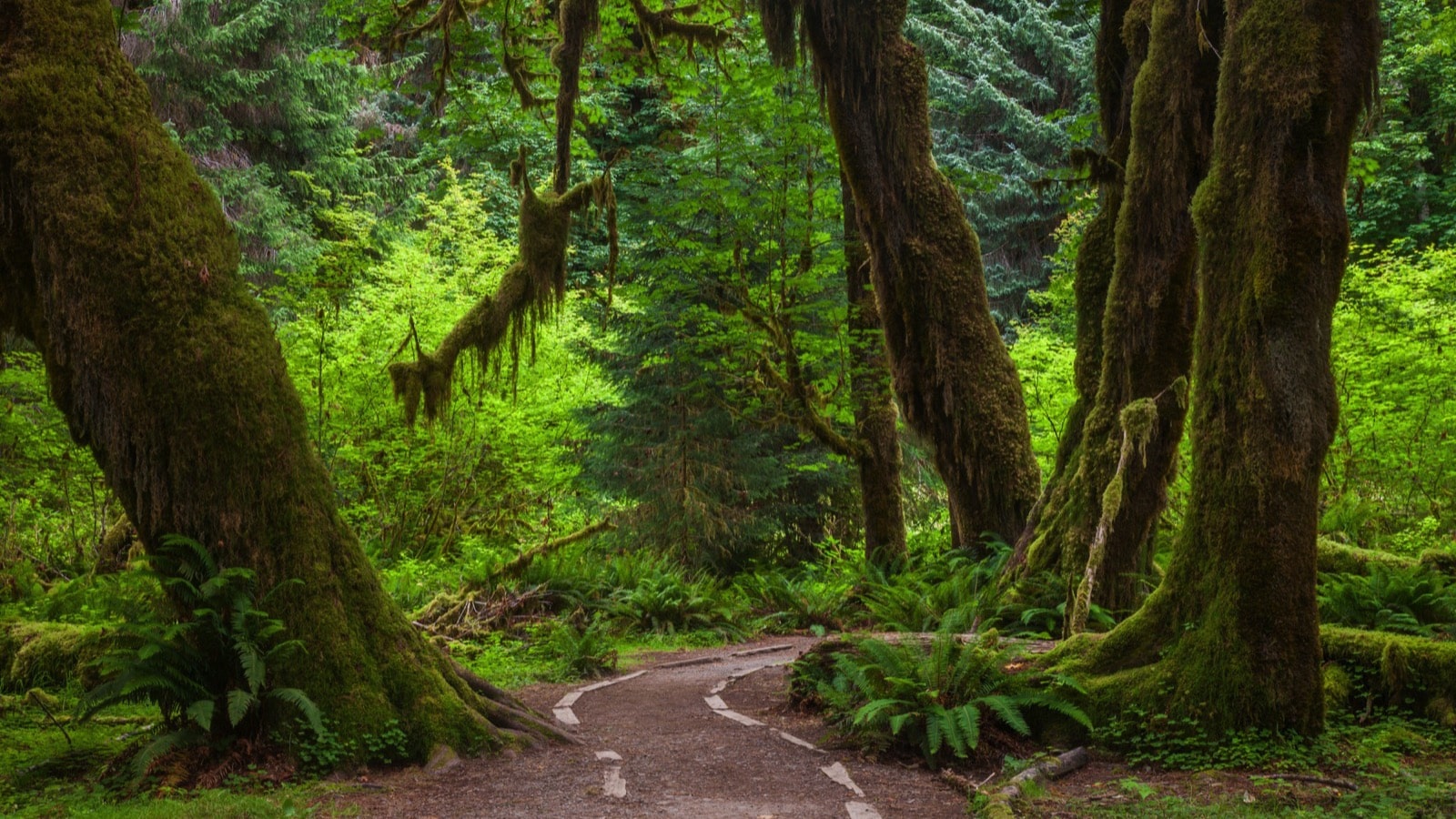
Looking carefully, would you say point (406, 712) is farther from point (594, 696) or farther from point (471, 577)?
point (471, 577)

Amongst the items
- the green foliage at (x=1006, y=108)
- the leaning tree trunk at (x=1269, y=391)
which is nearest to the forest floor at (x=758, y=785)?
the leaning tree trunk at (x=1269, y=391)

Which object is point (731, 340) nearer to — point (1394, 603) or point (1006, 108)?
point (1394, 603)

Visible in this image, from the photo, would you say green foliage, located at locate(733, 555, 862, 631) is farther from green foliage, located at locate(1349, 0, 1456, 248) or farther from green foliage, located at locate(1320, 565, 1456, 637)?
green foliage, located at locate(1349, 0, 1456, 248)

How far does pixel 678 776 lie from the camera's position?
5516 mm

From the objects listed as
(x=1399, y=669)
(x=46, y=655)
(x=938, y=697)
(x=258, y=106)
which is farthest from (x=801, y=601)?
(x=258, y=106)

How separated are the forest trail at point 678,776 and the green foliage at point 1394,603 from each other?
4175mm

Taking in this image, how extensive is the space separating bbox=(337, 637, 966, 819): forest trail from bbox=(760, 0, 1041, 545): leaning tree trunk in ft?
14.8

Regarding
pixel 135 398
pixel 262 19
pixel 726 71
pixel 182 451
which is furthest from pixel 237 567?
pixel 262 19

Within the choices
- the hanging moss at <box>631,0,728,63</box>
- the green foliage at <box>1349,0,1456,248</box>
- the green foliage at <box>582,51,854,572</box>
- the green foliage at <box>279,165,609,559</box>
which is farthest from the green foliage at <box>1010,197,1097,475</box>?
the green foliage at <box>1349,0,1456,248</box>

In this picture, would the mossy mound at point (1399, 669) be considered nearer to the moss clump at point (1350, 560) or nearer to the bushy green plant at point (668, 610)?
the moss clump at point (1350, 560)

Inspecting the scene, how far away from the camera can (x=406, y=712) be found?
5.50 m

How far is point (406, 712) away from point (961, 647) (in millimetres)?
3564

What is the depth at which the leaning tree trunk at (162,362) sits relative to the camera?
5.27 m

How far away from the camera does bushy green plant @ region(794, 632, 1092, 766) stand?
562cm
